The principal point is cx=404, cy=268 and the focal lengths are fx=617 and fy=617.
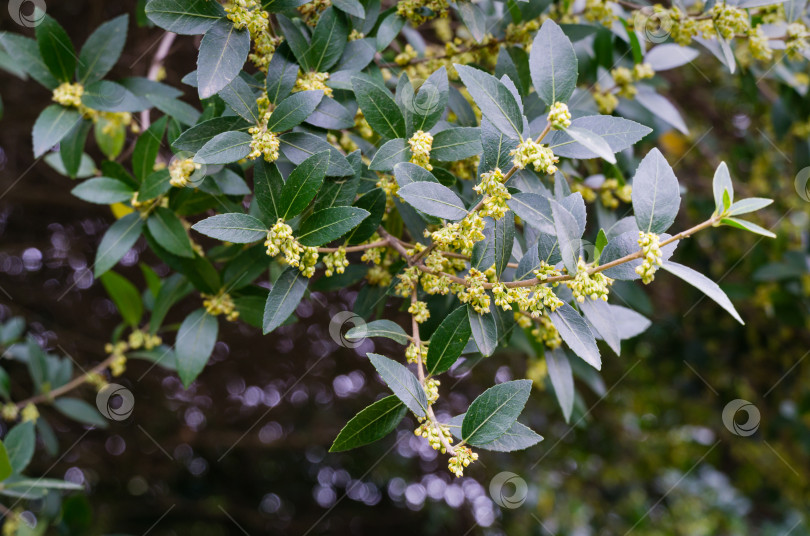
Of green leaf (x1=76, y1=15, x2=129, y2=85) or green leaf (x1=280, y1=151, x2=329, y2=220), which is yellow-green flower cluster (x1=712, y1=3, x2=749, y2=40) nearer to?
green leaf (x1=280, y1=151, x2=329, y2=220)

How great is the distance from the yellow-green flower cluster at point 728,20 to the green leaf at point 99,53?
135 centimetres

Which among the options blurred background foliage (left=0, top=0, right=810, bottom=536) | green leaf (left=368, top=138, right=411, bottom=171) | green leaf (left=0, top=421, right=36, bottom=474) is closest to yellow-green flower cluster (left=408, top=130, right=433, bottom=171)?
green leaf (left=368, top=138, right=411, bottom=171)

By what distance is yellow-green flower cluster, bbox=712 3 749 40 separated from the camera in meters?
1.36

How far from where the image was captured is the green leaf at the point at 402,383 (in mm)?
898

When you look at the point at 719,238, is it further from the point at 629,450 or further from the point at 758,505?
the point at 758,505

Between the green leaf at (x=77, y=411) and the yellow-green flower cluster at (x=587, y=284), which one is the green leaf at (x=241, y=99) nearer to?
the yellow-green flower cluster at (x=587, y=284)

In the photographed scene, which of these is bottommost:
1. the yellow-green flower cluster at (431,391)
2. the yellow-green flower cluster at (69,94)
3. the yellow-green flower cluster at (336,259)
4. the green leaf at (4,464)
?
the green leaf at (4,464)

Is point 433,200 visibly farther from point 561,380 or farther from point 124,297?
point 124,297

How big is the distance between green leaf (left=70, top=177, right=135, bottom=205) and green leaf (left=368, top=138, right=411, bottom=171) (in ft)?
2.32

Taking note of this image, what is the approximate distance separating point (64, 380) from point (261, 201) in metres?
1.60

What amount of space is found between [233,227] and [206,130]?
22 centimetres

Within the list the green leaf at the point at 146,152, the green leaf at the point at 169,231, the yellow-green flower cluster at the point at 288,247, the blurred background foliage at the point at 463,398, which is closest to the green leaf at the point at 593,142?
the yellow-green flower cluster at the point at 288,247

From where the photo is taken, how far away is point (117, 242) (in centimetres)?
141

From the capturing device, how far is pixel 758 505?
4.87m
